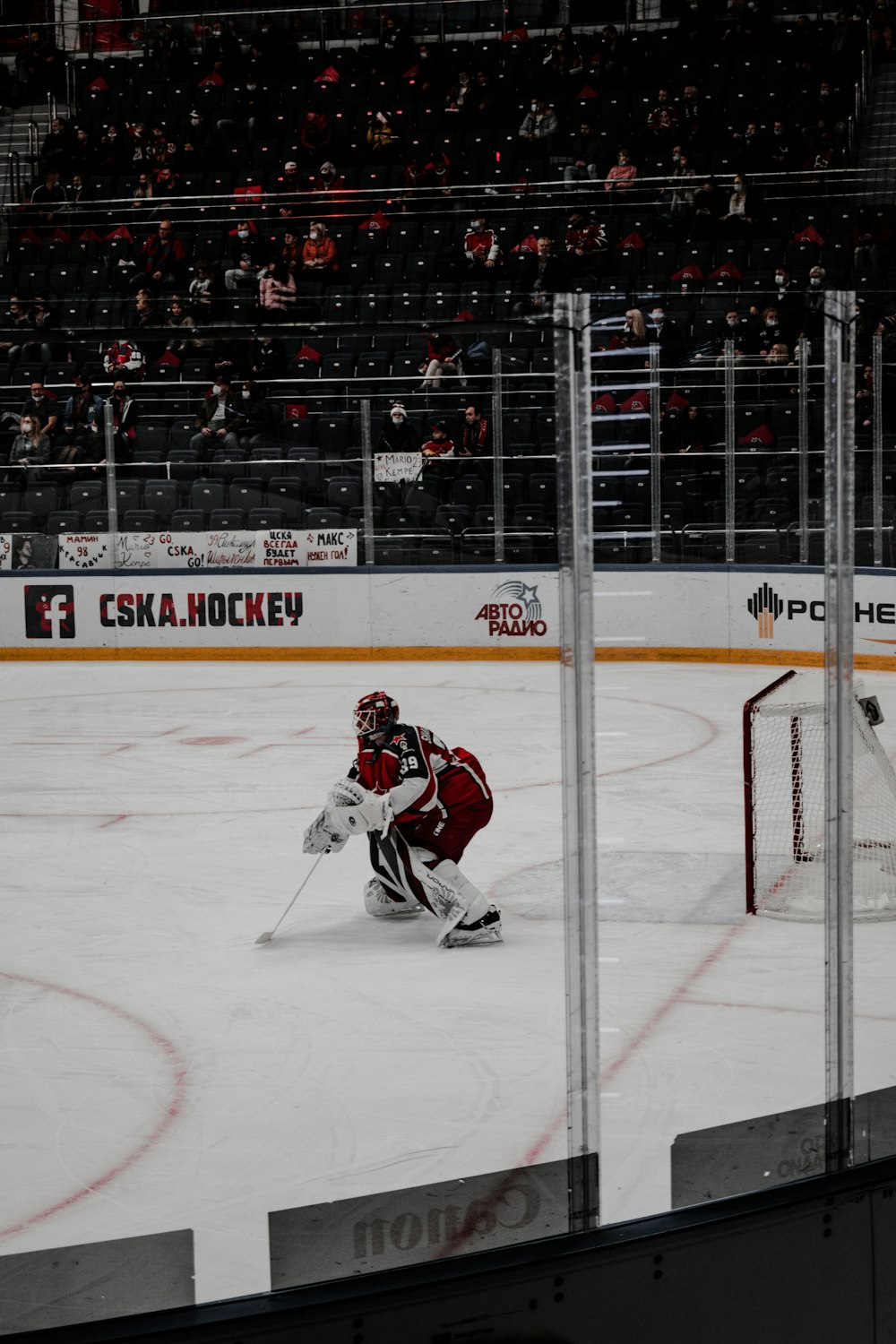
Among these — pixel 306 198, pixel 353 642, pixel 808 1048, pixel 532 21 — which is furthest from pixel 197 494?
pixel 808 1048

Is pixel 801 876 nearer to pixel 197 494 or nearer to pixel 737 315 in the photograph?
pixel 737 315

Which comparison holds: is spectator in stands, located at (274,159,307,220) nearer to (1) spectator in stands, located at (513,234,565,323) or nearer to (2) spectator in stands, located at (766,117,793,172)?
(1) spectator in stands, located at (513,234,565,323)

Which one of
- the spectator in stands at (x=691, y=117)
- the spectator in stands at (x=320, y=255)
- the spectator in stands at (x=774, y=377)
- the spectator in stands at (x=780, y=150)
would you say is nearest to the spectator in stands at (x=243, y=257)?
the spectator in stands at (x=320, y=255)

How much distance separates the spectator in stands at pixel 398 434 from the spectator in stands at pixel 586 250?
3.03m

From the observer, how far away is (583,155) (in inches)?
667

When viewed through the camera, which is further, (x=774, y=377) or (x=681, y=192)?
(x=681, y=192)

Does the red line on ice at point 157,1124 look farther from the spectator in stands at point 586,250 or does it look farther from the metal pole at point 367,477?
the spectator in stands at point 586,250

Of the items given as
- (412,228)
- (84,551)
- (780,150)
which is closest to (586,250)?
(412,228)

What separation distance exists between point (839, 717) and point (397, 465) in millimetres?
10846

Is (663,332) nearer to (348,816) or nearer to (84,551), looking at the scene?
(348,816)

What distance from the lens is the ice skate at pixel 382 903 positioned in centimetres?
595

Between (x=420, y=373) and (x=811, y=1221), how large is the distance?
10242 millimetres

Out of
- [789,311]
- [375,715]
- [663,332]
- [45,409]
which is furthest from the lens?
[45,409]

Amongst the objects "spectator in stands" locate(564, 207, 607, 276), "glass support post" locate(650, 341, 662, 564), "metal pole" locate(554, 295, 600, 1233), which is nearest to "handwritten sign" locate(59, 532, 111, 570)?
"glass support post" locate(650, 341, 662, 564)
